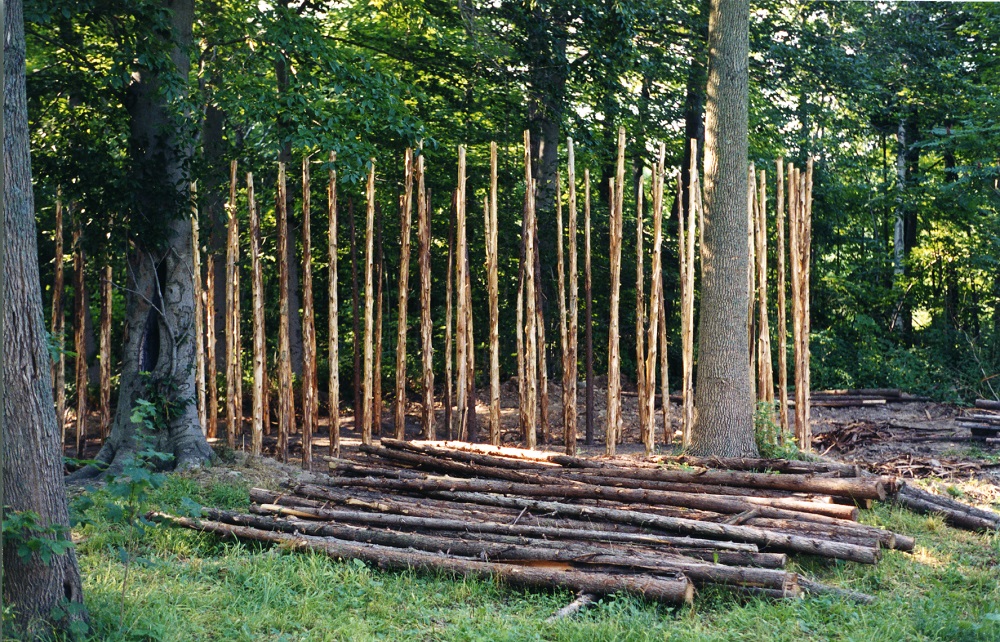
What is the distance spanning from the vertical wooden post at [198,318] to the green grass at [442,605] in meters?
3.43

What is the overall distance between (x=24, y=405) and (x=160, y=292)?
4.76 metres

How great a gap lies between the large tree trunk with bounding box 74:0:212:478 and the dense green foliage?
199 mm

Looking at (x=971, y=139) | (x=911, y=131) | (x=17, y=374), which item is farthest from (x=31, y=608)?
(x=911, y=131)

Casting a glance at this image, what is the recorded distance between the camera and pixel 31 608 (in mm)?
3750

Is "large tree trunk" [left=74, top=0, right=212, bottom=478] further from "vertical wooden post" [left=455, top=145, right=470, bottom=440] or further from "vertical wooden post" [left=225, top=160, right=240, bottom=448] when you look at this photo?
"vertical wooden post" [left=455, top=145, right=470, bottom=440]

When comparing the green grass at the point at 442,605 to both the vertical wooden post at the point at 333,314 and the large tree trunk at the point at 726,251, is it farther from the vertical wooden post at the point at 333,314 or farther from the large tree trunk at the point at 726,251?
the vertical wooden post at the point at 333,314

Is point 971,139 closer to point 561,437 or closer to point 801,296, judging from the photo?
point 801,296

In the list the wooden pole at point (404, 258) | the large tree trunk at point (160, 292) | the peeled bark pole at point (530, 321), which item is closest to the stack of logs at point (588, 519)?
the peeled bark pole at point (530, 321)

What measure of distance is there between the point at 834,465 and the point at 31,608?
5365 millimetres

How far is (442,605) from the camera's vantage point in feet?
15.2

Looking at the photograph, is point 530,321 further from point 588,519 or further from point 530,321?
point 588,519

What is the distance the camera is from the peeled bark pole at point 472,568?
15.0 feet

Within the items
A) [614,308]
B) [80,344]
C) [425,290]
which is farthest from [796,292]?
[80,344]

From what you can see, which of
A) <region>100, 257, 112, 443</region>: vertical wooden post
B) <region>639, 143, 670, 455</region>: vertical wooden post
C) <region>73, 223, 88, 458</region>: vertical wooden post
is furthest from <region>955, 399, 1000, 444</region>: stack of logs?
<region>73, 223, 88, 458</region>: vertical wooden post
